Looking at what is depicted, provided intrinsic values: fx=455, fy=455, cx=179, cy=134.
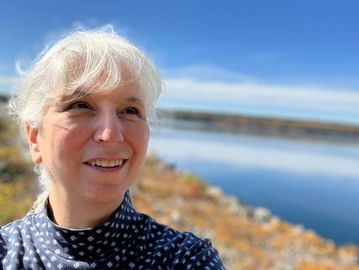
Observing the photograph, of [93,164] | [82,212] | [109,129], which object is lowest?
[82,212]

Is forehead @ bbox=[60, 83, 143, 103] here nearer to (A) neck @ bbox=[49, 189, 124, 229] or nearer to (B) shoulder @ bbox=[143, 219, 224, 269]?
(A) neck @ bbox=[49, 189, 124, 229]

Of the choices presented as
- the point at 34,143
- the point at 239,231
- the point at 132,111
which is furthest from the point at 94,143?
the point at 239,231

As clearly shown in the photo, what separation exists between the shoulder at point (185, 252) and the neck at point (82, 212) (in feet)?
0.60

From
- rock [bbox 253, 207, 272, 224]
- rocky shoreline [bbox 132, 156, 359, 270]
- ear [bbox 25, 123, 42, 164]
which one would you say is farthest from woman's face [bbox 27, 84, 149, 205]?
rock [bbox 253, 207, 272, 224]

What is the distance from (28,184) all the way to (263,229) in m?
5.41

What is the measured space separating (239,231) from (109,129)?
29.6ft

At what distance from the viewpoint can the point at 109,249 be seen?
1350mm

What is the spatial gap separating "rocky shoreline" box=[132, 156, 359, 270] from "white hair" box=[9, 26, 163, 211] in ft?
21.2

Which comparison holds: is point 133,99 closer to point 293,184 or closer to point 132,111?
point 132,111

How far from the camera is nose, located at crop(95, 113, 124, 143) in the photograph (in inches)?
51.1

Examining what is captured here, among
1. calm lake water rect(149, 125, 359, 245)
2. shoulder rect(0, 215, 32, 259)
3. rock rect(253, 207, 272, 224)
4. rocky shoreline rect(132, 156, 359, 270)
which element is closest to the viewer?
shoulder rect(0, 215, 32, 259)

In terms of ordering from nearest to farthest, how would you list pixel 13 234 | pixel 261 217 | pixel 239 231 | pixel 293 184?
pixel 13 234
pixel 239 231
pixel 261 217
pixel 293 184

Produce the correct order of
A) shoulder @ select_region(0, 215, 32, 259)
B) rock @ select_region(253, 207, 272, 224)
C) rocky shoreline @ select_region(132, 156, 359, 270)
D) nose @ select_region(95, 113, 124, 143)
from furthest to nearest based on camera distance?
rock @ select_region(253, 207, 272, 224) < rocky shoreline @ select_region(132, 156, 359, 270) < shoulder @ select_region(0, 215, 32, 259) < nose @ select_region(95, 113, 124, 143)

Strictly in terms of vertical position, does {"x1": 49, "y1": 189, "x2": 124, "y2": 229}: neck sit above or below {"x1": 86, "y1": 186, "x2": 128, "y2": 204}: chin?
below
